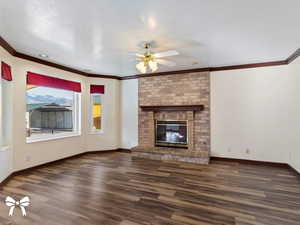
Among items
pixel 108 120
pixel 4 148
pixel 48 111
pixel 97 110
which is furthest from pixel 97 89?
pixel 4 148

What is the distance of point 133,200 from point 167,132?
295 centimetres

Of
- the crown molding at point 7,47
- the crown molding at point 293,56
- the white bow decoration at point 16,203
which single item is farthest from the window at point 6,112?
the crown molding at point 293,56

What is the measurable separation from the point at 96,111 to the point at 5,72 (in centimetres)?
277

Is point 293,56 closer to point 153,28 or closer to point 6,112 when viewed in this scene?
point 153,28

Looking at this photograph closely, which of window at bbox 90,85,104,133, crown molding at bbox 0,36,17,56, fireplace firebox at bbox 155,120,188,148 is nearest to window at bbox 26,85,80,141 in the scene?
window at bbox 90,85,104,133

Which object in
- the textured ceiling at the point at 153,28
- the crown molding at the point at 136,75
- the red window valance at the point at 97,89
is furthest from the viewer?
the red window valance at the point at 97,89

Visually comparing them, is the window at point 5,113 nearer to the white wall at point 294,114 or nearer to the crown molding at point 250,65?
the crown molding at point 250,65

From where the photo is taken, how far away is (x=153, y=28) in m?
2.50

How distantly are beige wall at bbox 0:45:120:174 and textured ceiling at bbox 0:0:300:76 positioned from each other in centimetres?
53

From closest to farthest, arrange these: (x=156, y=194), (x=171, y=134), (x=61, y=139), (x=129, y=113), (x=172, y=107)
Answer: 1. (x=156, y=194)
2. (x=61, y=139)
3. (x=172, y=107)
4. (x=171, y=134)
5. (x=129, y=113)

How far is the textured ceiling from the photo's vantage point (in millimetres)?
1981

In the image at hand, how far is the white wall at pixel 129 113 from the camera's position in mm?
5641

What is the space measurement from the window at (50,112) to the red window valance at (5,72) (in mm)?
691

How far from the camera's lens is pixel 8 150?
3273 millimetres
